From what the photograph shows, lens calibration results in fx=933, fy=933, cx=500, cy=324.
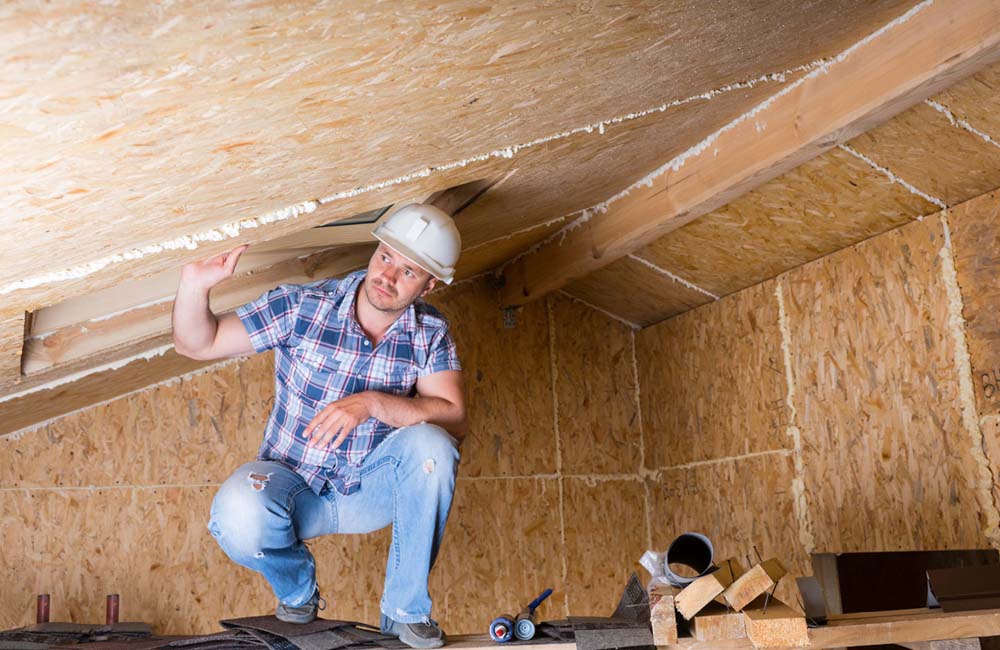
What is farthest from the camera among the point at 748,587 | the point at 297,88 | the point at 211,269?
the point at 211,269

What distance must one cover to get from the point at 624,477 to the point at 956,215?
255 centimetres

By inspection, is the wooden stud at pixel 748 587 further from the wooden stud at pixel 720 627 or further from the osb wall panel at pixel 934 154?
the osb wall panel at pixel 934 154

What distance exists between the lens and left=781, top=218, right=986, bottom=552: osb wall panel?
368cm

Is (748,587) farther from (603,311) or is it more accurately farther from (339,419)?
(603,311)

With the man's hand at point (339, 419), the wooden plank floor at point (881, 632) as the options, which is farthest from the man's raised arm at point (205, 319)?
the wooden plank floor at point (881, 632)

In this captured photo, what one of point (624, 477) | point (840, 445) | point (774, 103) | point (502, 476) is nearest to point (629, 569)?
point (624, 477)

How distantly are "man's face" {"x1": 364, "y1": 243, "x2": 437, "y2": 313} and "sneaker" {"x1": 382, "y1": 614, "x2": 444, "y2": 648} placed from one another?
3.38ft

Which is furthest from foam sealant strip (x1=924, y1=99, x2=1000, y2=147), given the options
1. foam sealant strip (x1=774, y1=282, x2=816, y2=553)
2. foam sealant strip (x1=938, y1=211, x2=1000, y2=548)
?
foam sealant strip (x1=774, y1=282, x2=816, y2=553)

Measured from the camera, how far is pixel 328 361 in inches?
123

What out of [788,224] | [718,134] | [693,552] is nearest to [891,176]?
[788,224]

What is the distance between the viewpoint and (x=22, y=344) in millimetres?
2838

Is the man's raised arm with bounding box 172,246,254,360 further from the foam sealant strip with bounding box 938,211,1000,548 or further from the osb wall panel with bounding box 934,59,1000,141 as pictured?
the foam sealant strip with bounding box 938,211,1000,548

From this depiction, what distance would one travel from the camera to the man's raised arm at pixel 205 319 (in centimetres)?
268

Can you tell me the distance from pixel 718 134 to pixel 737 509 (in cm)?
223
